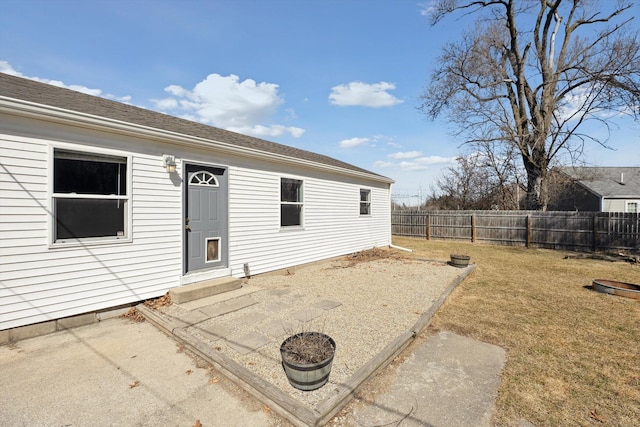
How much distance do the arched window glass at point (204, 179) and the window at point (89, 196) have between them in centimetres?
119

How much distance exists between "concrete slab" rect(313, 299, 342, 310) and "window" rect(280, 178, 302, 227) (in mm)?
2927

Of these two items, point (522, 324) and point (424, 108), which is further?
point (424, 108)

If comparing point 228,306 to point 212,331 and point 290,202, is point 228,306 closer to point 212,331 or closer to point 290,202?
point 212,331

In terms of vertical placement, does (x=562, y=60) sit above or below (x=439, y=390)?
above

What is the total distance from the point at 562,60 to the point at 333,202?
16.0 metres

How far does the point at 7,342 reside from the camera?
3.57 m

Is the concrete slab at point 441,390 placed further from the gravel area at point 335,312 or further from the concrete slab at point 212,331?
the concrete slab at point 212,331

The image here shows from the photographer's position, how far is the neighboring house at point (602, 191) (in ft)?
64.1

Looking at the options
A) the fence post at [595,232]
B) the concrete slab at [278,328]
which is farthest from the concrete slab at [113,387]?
the fence post at [595,232]

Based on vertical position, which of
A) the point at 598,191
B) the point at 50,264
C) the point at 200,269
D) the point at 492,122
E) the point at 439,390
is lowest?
the point at 439,390

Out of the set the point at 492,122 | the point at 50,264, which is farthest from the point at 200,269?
the point at 492,122

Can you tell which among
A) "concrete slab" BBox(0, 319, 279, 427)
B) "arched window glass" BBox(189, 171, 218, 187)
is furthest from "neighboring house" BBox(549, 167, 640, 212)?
"concrete slab" BBox(0, 319, 279, 427)

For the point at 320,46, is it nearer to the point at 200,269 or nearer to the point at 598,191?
the point at 200,269

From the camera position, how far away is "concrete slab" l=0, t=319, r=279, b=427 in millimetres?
2330
